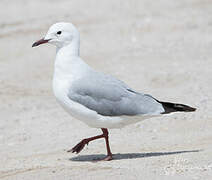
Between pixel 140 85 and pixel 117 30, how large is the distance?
4546 millimetres

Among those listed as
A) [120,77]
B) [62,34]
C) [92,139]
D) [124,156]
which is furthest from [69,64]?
[120,77]

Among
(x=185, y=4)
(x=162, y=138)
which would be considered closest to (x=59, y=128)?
(x=162, y=138)

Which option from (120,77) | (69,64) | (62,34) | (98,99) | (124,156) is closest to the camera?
(98,99)

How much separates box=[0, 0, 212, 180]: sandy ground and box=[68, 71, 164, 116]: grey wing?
550 millimetres

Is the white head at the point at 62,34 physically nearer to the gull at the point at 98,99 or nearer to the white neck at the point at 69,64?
the white neck at the point at 69,64

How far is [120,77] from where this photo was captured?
12.1 meters

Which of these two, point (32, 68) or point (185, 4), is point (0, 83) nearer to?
point (32, 68)

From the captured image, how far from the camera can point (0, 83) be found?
1196 centimetres

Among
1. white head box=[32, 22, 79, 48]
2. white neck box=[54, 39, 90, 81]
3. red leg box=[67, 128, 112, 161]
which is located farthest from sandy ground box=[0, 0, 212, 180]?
white head box=[32, 22, 79, 48]

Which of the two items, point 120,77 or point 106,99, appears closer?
point 106,99

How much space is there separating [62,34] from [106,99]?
0.93 meters

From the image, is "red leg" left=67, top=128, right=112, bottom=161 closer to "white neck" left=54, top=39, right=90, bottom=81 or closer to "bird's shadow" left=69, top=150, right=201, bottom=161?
"bird's shadow" left=69, top=150, right=201, bottom=161

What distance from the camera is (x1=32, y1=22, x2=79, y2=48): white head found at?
23.6ft

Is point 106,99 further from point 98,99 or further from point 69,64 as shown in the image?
point 69,64
